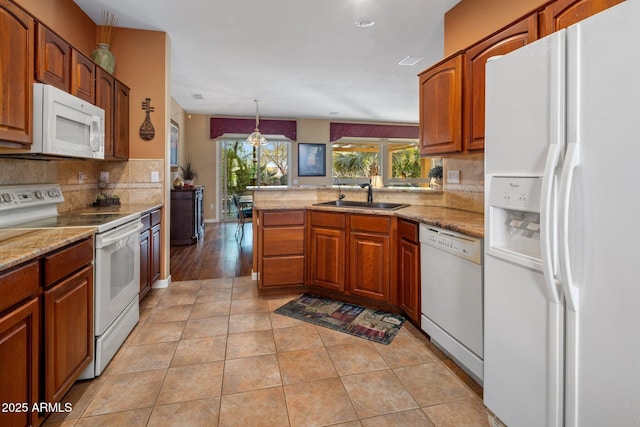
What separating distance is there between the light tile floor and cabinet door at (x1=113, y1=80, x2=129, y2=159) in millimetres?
1585

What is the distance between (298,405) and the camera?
163 cm

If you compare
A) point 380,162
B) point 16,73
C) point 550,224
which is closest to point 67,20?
point 16,73

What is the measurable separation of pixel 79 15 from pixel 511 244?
3.89m

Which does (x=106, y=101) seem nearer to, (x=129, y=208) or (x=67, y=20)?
(x=67, y=20)

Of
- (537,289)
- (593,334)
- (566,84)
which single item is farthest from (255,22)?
(593,334)

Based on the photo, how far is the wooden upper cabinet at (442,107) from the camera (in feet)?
7.59

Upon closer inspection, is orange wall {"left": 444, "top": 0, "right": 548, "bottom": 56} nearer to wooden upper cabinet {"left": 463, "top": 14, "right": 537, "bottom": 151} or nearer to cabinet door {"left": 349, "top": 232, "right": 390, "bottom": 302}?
wooden upper cabinet {"left": 463, "top": 14, "right": 537, "bottom": 151}

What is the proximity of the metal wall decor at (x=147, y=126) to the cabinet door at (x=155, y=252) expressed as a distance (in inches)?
36.4

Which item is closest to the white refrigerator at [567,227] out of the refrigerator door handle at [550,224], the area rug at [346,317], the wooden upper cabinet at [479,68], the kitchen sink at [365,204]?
the refrigerator door handle at [550,224]

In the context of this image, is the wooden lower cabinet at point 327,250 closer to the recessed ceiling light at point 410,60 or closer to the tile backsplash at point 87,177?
the tile backsplash at point 87,177

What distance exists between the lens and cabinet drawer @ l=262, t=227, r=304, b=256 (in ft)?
10.1

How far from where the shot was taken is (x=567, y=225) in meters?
1.06

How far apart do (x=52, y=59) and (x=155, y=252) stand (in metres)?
1.78

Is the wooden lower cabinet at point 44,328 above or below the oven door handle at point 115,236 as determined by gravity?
below
